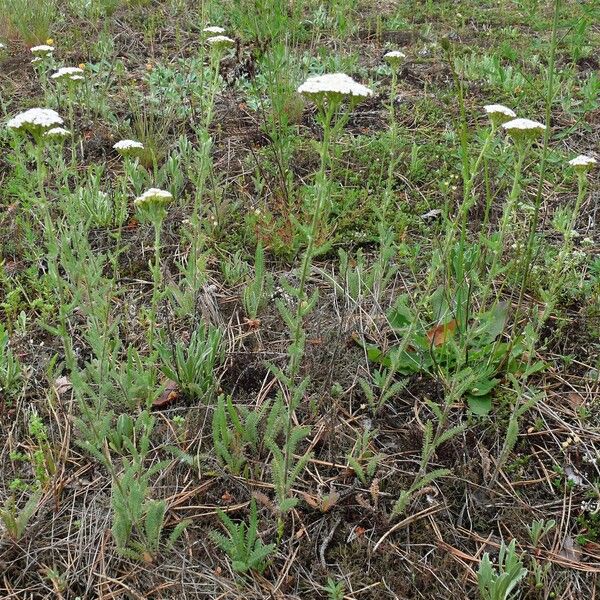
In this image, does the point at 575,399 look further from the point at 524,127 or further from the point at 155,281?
the point at 155,281

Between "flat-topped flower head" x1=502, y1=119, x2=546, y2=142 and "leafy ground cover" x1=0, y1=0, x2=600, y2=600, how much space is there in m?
0.02

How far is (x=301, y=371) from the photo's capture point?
2518 millimetres

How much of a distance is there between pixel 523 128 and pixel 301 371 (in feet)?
4.26

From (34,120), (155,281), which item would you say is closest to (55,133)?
(34,120)

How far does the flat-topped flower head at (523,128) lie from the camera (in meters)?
2.07

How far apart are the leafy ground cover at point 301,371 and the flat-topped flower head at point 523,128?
0.6 inches

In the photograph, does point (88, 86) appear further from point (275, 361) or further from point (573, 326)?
point (573, 326)

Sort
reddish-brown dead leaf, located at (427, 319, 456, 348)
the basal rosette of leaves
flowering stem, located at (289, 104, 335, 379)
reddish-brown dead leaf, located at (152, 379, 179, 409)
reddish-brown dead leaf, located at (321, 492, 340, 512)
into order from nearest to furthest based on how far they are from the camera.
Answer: flowering stem, located at (289, 104, 335, 379), reddish-brown dead leaf, located at (321, 492, 340, 512), the basal rosette of leaves, reddish-brown dead leaf, located at (152, 379, 179, 409), reddish-brown dead leaf, located at (427, 319, 456, 348)

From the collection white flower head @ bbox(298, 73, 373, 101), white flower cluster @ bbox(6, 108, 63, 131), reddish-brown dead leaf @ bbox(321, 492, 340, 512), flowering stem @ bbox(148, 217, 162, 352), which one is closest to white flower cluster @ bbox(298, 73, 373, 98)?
white flower head @ bbox(298, 73, 373, 101)

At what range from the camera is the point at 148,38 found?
5.62 meters

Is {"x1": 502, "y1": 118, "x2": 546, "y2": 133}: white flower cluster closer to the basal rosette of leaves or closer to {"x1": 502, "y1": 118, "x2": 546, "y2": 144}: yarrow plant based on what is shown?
{"x1": 502, "y1": 118, "x2": 546, "y2": 144}: yarrow plant

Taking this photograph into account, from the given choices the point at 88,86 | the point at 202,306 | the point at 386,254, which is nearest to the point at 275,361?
the point at 202,306

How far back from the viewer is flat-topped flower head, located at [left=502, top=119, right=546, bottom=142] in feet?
6.79

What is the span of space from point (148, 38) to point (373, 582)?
5.39 metres
